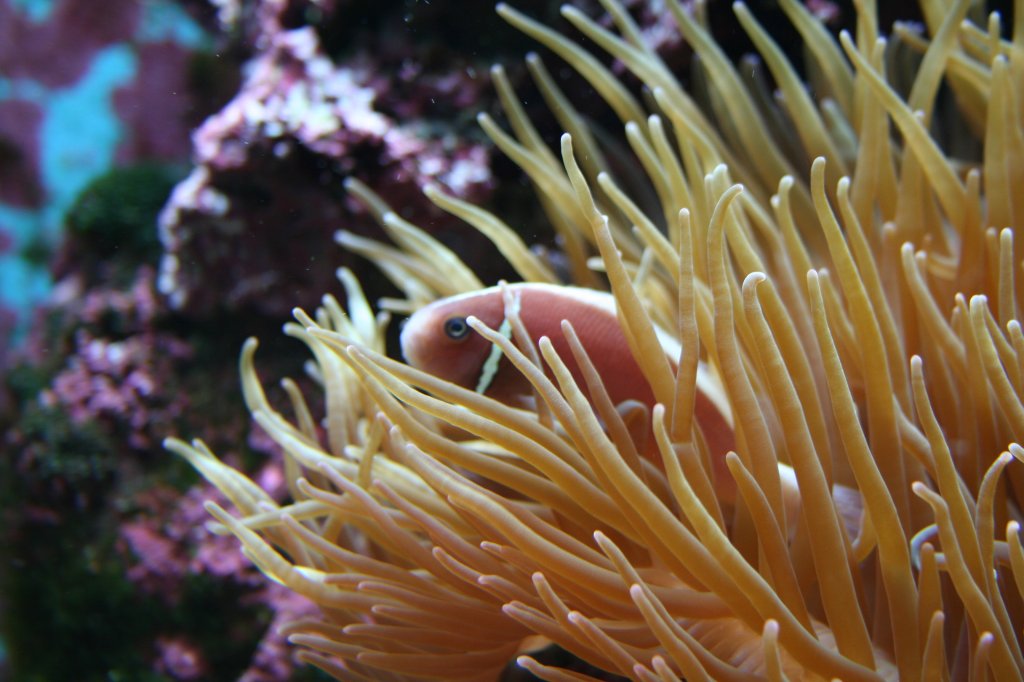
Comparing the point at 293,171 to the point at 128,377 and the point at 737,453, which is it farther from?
the point at 737,453

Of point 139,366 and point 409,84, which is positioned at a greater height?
point 409,84

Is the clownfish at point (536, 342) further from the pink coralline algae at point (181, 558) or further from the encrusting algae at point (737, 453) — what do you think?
the pink coralline algae at point (181, 558)

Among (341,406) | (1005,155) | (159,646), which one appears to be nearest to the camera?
(1005,155)

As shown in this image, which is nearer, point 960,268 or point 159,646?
point 960,268

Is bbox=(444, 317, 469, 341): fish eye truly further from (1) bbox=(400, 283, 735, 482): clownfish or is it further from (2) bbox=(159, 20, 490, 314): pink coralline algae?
(2) bbox=(159, 20, 490, 314): pink coralline algae

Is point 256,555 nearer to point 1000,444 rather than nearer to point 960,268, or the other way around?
point 1000,444

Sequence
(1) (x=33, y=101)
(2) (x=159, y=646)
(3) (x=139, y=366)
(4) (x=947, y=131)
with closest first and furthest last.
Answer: (4) (x=947, y=131) < (2) (x=159, y=646) < (3) (x=139, y=366) < (1) (x=33, y=101)

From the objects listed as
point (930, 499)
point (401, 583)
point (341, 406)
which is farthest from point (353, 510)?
point (930, 499)
